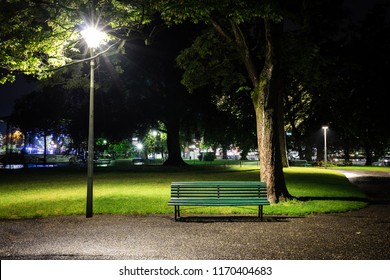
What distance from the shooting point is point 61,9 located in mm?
13242

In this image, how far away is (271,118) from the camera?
40.3ft

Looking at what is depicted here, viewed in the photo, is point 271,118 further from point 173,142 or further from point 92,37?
point 173,142

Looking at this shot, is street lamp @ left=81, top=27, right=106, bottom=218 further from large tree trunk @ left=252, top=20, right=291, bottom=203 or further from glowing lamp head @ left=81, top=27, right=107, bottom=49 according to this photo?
large tree trunk @ left=252, top=20, right=291, bottom=203

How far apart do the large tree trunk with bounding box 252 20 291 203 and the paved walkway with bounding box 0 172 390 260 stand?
2571mm

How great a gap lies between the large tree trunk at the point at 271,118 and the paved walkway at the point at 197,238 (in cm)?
257

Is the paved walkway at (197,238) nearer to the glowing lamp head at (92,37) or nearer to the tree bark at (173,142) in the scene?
the glowing lamp head at (92,37)

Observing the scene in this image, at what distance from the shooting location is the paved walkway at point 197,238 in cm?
633

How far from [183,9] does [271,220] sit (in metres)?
6.99

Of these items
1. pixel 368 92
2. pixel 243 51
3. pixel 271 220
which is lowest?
pixel 271 220

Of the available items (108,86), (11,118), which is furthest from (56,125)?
(108,86)

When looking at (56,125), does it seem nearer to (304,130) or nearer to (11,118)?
(11,118)

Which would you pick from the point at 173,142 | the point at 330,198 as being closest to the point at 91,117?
the point at 330,198

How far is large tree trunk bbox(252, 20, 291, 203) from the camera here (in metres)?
12.2

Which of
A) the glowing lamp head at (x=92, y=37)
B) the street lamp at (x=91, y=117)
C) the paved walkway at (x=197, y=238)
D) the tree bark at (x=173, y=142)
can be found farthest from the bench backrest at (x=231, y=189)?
the tree bark at (x=173, y=142)
